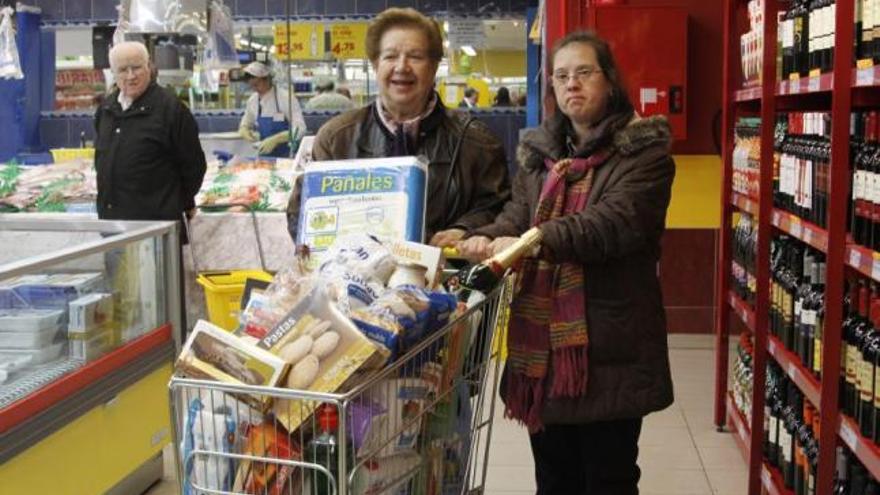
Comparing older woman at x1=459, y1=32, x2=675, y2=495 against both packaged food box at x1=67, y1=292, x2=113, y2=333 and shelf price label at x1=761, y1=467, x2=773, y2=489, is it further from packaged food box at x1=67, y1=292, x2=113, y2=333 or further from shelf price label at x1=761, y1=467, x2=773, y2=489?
packaged food box at x1=67, y1=292, x2=113, y2=333

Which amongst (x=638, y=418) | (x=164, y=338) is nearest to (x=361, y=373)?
(x=638, y=418)

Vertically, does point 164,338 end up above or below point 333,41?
below

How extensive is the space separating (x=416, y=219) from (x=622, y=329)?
0.74 meters

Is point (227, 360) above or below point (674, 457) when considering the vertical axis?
above

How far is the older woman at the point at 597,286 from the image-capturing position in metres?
2.76

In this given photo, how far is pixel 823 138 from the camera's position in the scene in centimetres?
356

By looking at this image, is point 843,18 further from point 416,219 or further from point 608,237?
point 416,219

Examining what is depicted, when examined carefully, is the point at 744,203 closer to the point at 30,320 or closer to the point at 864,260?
the point at 864,260

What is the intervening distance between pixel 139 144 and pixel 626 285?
384 centimetres

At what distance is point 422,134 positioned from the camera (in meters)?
2.84

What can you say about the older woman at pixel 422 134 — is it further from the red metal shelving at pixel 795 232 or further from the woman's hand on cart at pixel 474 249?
the red metal shelving at pixel 795 232

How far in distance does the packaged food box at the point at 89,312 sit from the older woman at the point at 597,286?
1.63m

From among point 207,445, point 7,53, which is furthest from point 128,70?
point 207,445

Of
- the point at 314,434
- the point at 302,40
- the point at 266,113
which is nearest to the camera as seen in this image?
the point at 314,434
